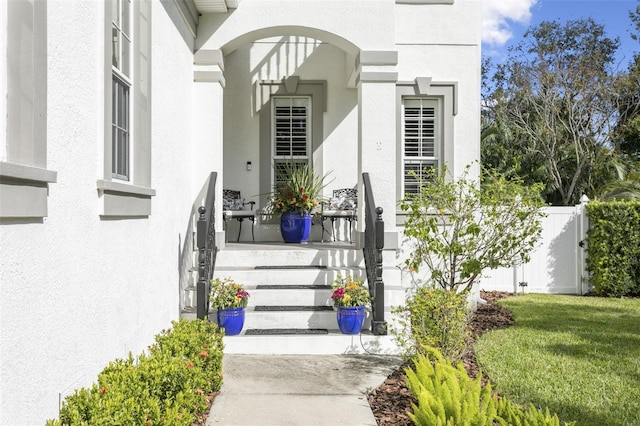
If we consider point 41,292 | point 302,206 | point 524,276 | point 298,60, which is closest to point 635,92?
point 524,276

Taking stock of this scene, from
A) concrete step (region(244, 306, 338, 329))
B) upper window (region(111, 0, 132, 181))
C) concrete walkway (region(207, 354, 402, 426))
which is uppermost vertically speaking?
upper window (region(111, 0, 132, 181))

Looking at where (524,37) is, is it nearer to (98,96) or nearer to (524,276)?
(524,276)

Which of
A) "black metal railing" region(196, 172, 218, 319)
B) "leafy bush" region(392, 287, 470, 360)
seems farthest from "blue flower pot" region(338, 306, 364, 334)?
"black metal railing" region(196, 172, 218, 319)

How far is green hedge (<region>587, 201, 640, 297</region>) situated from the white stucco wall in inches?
329

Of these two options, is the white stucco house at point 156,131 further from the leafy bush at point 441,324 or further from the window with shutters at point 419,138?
the leafy bush at point 441,324

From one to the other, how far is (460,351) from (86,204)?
11.6 ft

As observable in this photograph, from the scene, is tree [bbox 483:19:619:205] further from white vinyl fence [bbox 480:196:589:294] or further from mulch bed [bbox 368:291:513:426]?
mulch bed [bbox 368:291:513:426]

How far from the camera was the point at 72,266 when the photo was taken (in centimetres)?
309

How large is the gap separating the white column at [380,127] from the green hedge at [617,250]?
5315mm

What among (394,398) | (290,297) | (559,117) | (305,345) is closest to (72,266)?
(394,398)

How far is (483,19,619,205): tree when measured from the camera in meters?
18.4

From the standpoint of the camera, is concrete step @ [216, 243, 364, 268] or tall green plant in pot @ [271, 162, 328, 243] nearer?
concrete step @ [216, 243, 364, 268]

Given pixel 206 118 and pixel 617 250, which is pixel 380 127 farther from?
pixel 617 250

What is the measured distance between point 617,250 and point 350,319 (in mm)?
6687
